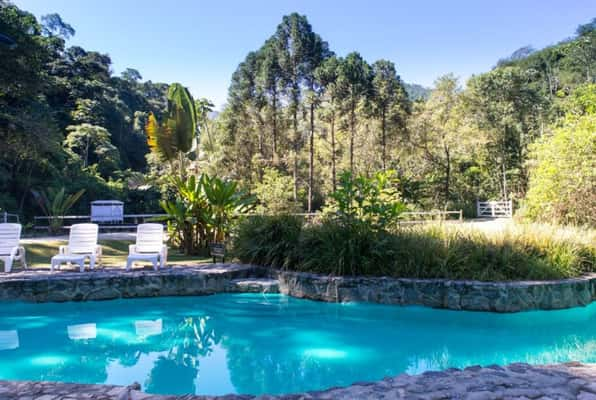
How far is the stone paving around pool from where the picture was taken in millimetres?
2760

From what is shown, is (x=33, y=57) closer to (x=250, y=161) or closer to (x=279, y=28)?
(x=279, y=28)

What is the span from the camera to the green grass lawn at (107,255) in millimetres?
8906

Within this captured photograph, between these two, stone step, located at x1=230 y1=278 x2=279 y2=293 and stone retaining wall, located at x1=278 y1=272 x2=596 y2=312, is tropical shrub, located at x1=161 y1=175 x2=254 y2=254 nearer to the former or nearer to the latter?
stone step, located at x1=230 y1=278 x2=279 y2=293

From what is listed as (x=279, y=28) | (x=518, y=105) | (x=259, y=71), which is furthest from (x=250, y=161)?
(x=518, y=105)

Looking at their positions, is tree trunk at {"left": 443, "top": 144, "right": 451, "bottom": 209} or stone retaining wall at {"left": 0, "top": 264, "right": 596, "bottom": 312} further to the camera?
A: tree trunk at {"left": 443, "top": 144, "right": 451, "bottom": 209}

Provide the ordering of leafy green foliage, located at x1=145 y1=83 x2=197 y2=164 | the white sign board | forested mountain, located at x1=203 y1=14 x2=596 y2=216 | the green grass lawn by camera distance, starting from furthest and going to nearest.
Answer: forested mountain, located at x1=203 y1=14 x2=596 y2=216 → the white sign board → leafy green foliage, located at x1=145 y1=83 x2=197 y2=164 → the green grass lawn

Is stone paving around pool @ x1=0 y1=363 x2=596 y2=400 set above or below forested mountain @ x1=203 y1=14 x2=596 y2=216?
below

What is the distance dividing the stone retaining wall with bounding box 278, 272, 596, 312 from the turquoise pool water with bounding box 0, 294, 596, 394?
17 cm

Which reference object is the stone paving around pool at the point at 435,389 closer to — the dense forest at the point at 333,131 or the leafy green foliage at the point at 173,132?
the leafy green foliage at the point at 173,132

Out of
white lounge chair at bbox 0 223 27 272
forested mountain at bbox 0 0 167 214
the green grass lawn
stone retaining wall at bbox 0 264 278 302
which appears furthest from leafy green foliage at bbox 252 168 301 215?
white lounge chair at bbox 0 223 27 272

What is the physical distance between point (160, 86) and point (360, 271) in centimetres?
6373

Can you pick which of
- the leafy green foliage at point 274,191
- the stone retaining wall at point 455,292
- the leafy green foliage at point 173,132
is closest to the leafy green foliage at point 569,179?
the stone retaining wall at point 455,292

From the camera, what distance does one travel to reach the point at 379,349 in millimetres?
4836

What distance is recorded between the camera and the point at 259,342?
514cm
